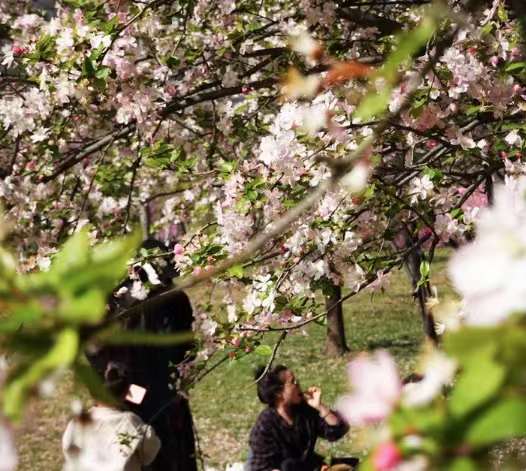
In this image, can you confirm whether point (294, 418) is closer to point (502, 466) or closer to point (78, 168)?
point (78, 168)

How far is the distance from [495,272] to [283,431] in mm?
5074

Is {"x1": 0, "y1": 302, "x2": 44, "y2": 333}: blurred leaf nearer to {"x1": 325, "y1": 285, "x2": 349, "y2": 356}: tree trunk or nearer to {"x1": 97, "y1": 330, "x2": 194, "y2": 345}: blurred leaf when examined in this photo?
{"x1": 97, "y1": 330, "x2": 194, "y2": 345}: blurred leaf

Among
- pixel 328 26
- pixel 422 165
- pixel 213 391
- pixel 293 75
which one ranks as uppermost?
pixel 213 391

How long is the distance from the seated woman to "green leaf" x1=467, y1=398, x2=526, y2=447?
4957 mm

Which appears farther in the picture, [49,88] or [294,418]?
[294,418]

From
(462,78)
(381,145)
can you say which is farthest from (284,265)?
(462,78)

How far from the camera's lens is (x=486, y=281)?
495mm

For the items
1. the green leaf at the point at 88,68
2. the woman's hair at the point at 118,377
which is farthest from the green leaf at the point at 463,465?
the woman's hair at the point at 118,377

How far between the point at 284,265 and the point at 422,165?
62cm

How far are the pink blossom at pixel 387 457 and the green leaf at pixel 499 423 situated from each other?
5 centimetres

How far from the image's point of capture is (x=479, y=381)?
474mm

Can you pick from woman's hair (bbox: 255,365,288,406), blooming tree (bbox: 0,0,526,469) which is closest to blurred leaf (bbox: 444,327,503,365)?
blooming tree (bbox: 0,0,526,469)

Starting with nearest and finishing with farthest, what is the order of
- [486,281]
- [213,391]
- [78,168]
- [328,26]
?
[486,281]
[328,26]
[78,168]
[213,391]

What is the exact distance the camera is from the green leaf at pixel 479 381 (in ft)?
1.53
